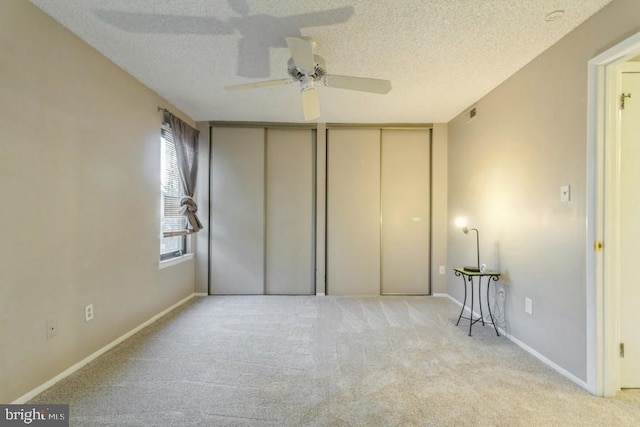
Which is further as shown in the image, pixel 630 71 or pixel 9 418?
pixel 630 71

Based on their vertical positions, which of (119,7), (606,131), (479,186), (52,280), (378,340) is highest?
(119,7)

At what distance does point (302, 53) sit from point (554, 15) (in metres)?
1.64

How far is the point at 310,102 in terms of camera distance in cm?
232

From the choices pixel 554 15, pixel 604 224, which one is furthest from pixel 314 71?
pixel 604 224

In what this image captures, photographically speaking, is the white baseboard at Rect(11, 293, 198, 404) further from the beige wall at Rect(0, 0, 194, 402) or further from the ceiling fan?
the ceiling fan

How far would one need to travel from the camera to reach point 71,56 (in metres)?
2.11

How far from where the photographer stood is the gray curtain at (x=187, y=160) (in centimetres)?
349

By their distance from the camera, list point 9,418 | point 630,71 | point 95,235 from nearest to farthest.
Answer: point 9,418, point 630,71, point 95,235

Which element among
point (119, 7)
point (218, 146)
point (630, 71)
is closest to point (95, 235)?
point (119, 7)

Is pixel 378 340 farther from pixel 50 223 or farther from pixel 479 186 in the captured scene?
pixel 50 223

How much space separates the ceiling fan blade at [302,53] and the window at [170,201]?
2170 mm

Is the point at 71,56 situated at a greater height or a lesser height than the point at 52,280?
greater

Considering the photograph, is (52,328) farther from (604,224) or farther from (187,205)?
(604,224)

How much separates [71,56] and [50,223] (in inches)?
47.7
